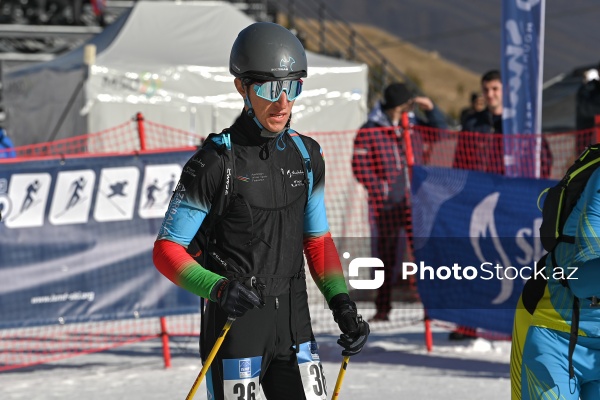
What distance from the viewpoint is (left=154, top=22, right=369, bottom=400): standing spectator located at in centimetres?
370

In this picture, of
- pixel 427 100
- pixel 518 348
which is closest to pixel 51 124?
pixel 427 100

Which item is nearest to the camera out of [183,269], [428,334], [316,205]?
[183,269]

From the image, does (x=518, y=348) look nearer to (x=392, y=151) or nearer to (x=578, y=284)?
(x=578, y=284)

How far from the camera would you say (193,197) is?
3.67m

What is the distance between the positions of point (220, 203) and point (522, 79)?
4947mm

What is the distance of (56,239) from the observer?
305 inches

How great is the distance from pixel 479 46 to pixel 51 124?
57.9 meters

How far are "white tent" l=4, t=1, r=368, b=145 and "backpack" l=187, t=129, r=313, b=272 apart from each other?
8511 millimetres

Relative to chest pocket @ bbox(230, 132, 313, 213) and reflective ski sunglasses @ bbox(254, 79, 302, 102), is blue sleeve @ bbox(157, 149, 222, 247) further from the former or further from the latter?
reflective ski sunglasses @ bbox(254, 79, 302, 102)

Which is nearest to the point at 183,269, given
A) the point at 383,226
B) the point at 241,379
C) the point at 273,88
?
the point at 241,379

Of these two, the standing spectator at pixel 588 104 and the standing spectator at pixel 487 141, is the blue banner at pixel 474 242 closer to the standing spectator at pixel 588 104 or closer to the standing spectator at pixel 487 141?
the standing spectator at pixel 487 141

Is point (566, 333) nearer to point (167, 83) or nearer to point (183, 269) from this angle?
point (183, 269)

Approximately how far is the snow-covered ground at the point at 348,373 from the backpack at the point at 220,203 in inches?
131

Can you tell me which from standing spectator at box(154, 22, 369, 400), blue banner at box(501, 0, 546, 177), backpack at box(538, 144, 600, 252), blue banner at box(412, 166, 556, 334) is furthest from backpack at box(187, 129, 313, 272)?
blue banner at box(501, 0, 546, 177)
